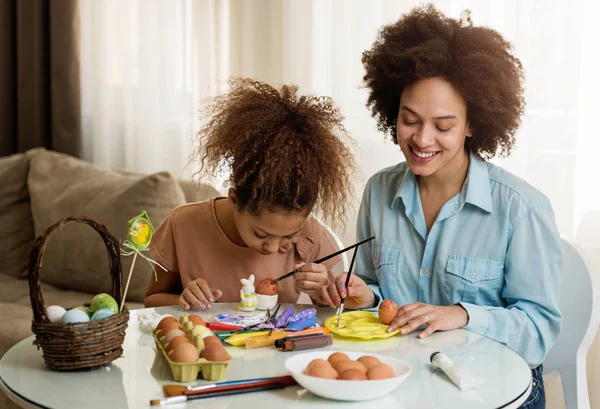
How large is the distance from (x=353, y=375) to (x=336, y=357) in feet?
0.27

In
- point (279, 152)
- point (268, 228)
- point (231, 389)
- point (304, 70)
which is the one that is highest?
point (304, 70)

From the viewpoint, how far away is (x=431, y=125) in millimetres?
1799

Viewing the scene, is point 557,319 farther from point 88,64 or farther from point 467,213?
point 88,64

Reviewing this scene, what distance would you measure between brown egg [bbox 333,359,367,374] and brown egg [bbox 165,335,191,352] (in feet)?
0.83

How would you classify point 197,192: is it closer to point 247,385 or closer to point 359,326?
point 359,326

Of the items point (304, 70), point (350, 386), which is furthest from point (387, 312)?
point (304, 70)

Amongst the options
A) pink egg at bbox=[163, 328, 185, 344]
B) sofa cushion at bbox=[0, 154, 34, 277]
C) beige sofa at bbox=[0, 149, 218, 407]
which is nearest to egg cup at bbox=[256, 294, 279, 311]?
pink egg at bbox=[163, 328, 185, 344]

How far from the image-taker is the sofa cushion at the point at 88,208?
111 inches

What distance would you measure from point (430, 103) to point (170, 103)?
1.87 m

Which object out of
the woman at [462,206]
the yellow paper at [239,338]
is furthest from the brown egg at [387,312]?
the yellow paper at [239,338]

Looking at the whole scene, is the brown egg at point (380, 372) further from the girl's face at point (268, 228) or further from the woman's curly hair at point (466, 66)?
the woman's curly hair at point (466, 66)

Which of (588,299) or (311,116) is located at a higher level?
(311,116)

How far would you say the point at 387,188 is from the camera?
2.00 metres

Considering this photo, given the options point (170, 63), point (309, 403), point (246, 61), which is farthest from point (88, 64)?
point (309, 403)
